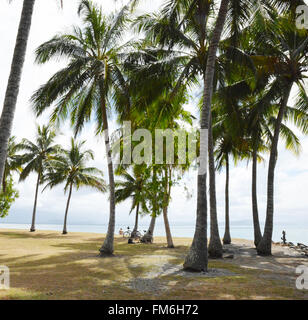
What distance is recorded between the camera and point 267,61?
13.1m

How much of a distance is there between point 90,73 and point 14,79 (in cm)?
790

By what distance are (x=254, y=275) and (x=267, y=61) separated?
9.22 m

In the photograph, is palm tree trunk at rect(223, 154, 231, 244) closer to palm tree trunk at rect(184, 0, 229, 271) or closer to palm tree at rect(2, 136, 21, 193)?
palm tree trunk at rect(184, 0, 229, 271)

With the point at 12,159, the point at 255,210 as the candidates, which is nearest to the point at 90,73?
the point at 255,210

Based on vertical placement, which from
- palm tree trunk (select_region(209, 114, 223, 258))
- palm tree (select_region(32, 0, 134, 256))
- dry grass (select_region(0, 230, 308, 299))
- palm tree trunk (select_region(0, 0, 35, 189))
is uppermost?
palm tree (select_region(32, 0, 134, 256))

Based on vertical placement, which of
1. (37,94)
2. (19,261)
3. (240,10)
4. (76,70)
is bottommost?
(19,261)

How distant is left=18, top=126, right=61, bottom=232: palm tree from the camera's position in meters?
30.5

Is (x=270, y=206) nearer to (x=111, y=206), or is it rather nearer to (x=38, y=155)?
(x=111, y=206)

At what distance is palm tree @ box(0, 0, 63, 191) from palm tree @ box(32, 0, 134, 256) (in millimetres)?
6559

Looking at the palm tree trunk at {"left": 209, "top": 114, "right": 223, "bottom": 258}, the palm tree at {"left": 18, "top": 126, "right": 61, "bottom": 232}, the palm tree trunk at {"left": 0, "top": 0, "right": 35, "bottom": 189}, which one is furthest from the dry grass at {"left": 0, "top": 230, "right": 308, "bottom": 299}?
the palm tree at {"left": 18, "top": 126, "right": 61, "bottom": 232}

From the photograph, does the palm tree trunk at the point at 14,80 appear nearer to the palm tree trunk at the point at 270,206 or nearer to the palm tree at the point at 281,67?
the palm tree at the point at 281,67
